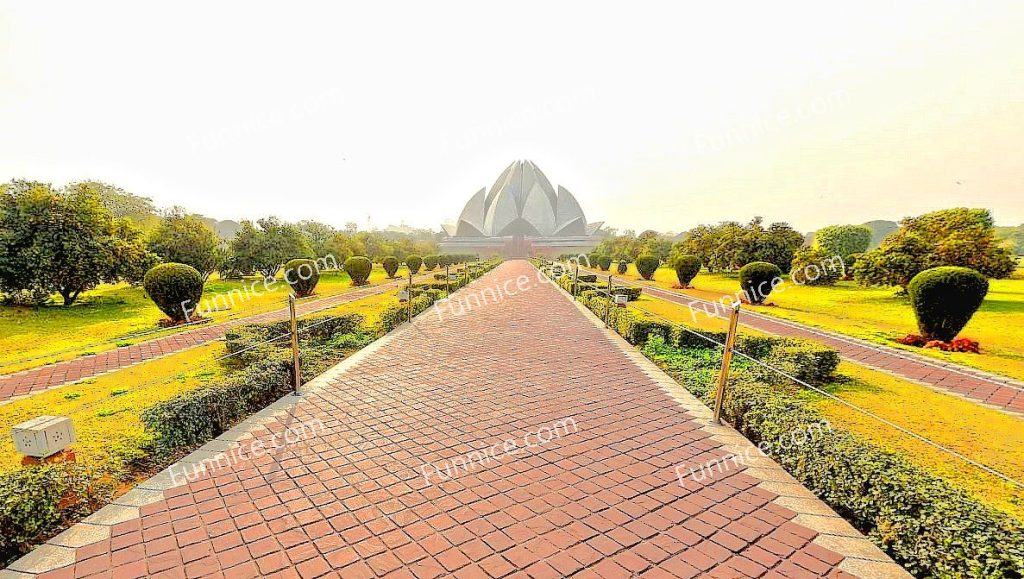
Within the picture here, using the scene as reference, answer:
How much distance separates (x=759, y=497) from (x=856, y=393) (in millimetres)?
3805

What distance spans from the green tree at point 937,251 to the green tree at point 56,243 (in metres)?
28.9

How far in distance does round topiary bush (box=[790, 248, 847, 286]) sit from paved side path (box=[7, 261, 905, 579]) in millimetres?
23893

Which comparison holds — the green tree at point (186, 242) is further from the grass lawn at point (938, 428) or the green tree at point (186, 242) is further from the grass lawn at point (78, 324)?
the grass lawn at point (938, 428)

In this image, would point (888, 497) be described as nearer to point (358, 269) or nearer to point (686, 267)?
point (686, 267)

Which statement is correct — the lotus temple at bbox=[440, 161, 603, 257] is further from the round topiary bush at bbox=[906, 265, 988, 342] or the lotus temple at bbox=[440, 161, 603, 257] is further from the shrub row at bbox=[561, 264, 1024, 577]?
the shrub row at bbox=[561, 264, 1024, 577]

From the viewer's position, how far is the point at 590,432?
4.49 meters

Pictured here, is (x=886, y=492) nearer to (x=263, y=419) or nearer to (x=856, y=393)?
(x=856, y=393)

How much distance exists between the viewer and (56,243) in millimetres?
13398

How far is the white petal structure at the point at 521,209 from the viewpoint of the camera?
250 ft

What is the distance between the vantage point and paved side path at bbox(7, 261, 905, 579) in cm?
262

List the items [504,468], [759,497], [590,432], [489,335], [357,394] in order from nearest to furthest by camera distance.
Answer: [759,497], [504,468], [590,432], [357,394], [489,335]

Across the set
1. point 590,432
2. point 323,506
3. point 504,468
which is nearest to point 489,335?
point 590,432

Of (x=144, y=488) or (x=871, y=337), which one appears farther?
(x=871, y=337)

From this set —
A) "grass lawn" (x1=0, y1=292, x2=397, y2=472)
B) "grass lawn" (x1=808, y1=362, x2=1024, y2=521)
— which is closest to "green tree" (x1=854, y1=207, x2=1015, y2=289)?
"grass lawn" (x1=808, y1=362, x2=1024, y2=521)
